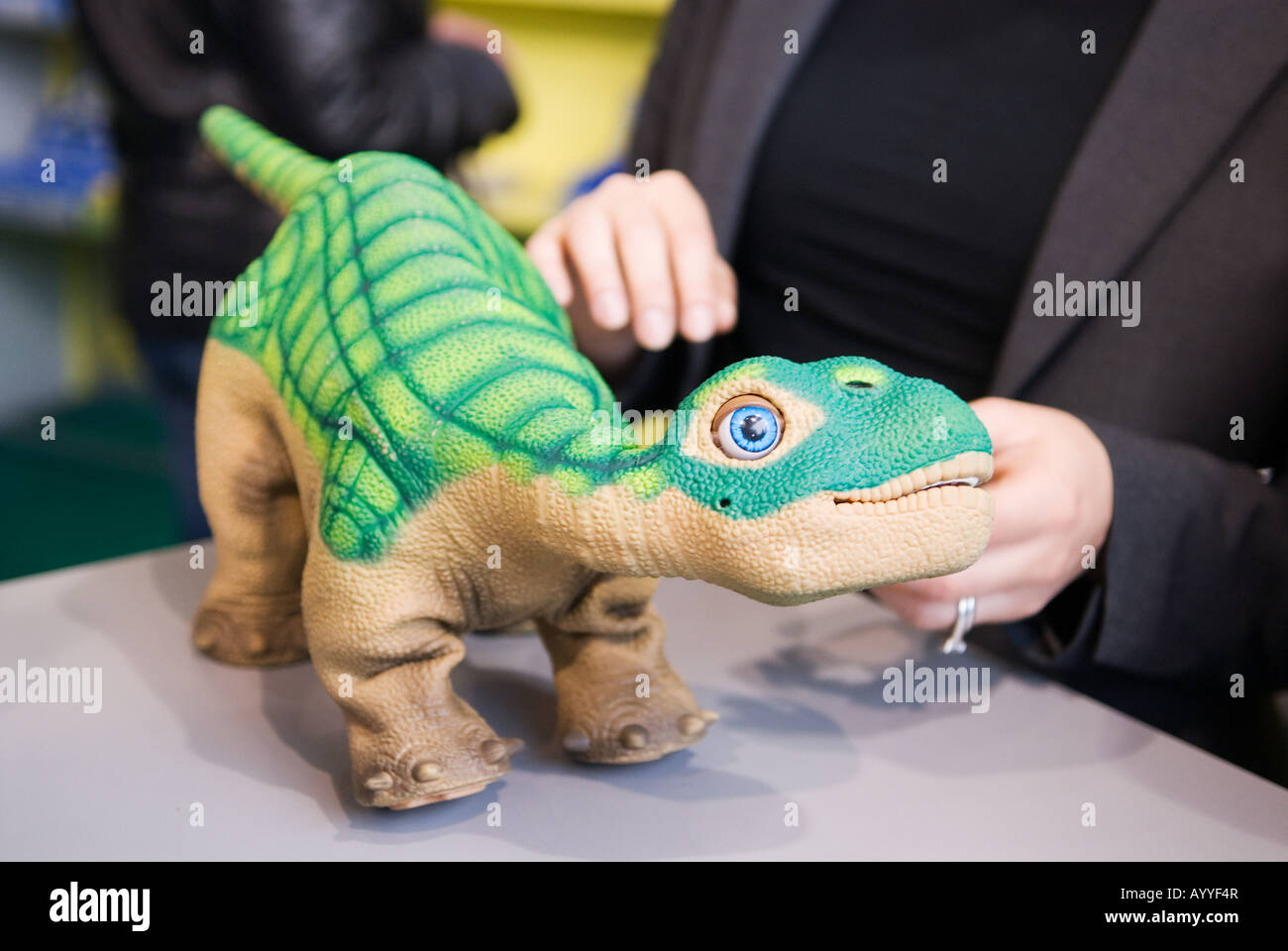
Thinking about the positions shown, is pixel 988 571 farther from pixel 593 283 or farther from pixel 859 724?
pixel 593 283

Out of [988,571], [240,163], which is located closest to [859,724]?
[988,571]

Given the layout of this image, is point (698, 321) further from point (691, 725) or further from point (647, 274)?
point (691, 725)

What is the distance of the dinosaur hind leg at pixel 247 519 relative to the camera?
3.17 feet

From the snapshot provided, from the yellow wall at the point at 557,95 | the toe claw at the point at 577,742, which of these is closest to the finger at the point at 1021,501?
the toe claw at the point at 577,742

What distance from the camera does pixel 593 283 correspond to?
43.8 inches

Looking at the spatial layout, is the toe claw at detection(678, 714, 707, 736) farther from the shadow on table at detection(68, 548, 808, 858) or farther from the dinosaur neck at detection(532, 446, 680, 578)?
the dinosaur neck at detection(532, 446, 680, 578)

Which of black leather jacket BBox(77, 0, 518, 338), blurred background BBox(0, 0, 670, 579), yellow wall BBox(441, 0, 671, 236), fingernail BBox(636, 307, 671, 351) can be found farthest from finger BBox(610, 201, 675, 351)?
yellow wall BBox(441, 0, 671, 236)

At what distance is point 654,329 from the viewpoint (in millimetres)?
1067

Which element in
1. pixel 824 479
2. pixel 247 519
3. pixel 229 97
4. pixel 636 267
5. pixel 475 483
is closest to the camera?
pixel 824 479

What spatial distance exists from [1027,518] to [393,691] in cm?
48

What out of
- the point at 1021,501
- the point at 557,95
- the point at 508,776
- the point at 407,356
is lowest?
the point at 508,776

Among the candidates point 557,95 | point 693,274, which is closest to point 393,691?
point 693,274

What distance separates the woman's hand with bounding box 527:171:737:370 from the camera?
1093mm

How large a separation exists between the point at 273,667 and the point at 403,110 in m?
0.90
